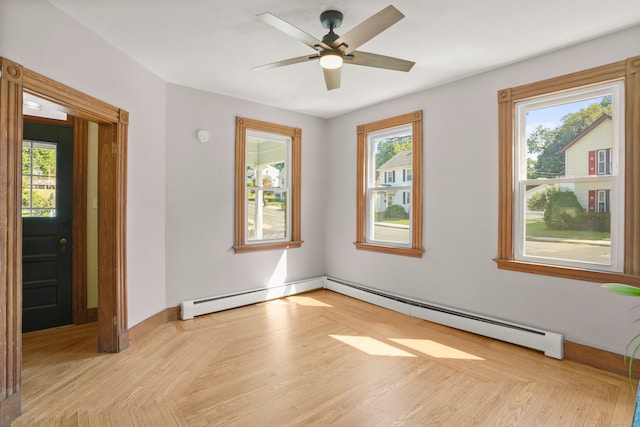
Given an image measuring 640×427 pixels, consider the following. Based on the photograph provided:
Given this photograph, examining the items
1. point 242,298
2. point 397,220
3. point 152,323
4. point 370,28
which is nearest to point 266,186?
point 242,298

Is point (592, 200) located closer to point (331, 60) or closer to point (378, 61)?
point (378, 61)

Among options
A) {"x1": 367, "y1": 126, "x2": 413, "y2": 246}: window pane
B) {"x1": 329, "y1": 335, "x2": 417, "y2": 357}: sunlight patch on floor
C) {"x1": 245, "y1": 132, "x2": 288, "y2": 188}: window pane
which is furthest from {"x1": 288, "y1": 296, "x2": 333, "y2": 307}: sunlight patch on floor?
{"x1": 245, "y1": 132, "x2": 288, "y2": 188}: window pane

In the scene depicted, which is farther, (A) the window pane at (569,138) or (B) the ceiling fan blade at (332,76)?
(A) the window pane at (569,138)

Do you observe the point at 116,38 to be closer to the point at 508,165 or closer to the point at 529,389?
the point at 508,165

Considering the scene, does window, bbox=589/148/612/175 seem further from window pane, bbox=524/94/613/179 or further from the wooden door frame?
the wooden door frame

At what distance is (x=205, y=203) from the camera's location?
394cm

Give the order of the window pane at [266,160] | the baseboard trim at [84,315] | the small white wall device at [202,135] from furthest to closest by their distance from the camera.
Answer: the window pane at [266,160]
the small white wall device at [202,135]
the baseboard trim at [84,315]

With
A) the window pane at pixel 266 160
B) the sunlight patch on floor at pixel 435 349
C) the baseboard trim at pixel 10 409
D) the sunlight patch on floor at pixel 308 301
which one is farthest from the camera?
the window pane at pixel 266 160

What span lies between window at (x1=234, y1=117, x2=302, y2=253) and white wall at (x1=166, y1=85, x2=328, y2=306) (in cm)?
11

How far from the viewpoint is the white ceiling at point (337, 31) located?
2.24 meters

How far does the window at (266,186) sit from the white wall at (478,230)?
4.22 ft

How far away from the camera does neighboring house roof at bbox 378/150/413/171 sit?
4137 millimetres

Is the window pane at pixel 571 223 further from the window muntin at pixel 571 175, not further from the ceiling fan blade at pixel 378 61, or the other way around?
the ceiling fan blade at pixel 378 61

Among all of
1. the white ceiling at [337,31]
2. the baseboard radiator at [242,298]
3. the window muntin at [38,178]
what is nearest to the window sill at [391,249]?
the baseboard radiator at [242,298]
